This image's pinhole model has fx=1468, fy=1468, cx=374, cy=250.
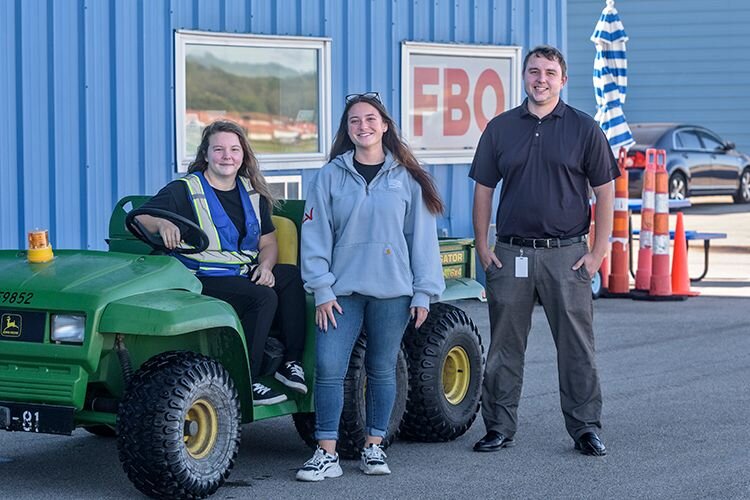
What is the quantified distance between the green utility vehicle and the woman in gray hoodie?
291mm

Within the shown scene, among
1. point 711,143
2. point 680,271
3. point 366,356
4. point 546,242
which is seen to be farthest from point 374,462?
point 711,143

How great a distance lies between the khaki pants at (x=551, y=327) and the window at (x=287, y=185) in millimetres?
4931

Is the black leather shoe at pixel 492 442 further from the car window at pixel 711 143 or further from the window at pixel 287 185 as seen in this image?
the car window at pixel 711 143

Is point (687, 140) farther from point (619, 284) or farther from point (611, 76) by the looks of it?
point (619, 284)

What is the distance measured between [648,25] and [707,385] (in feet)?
68.0

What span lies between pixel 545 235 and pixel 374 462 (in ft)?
4.66

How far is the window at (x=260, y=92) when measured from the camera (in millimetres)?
11406

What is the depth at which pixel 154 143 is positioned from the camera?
11.1 meters

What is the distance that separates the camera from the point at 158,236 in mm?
6855

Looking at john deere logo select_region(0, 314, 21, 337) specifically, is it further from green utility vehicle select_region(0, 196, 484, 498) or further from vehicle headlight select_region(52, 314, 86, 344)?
vehicle headlight select_region(52, 314, 86, 344)

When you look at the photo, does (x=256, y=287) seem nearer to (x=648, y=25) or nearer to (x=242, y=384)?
(x=242, y=384)

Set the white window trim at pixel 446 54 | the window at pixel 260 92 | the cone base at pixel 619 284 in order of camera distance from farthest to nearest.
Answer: the cone base at pixel 619 284
the white window trim at pixel 446 54
the window at pixel 260 92

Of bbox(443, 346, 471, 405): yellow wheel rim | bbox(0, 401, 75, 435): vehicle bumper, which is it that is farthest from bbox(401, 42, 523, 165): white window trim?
bbox(0, 401, 75, 435): vehicle bumper

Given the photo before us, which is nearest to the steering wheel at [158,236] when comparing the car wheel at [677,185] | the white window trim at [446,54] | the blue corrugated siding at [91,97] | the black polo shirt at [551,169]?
the black polo shirt at [551,169]
